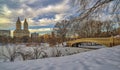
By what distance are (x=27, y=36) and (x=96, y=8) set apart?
3463cm

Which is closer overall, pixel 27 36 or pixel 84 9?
pixel 84 9

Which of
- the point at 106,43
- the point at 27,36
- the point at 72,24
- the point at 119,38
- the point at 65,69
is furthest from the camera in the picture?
the point at 27,36

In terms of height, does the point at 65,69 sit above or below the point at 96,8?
below

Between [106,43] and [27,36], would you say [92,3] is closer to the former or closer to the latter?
[106,43]

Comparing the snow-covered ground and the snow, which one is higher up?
the snow

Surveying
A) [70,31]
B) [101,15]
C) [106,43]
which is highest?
[101,15]

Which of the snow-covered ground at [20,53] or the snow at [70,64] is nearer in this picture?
the snow at [70,64]

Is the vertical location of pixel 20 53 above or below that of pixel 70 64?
below

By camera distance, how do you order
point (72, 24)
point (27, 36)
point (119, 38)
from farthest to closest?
point (27, 36), point (119, 38), point (72, 24)

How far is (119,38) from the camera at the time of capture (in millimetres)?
28875

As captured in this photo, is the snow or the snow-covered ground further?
the snow-covered ground

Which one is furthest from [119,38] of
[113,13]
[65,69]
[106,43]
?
[65,69]

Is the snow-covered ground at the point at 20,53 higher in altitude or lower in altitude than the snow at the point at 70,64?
lower

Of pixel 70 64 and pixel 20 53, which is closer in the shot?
pixel 70 64
